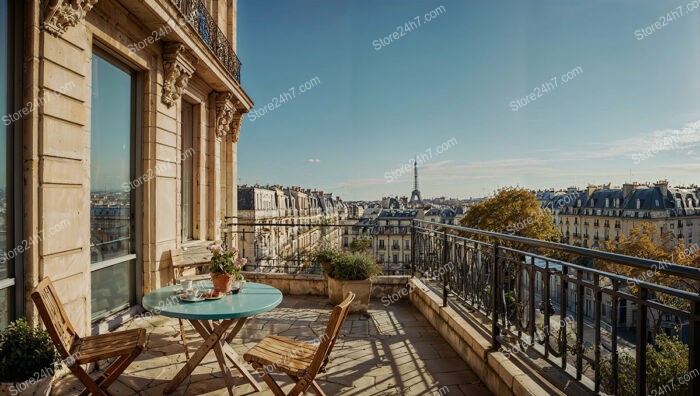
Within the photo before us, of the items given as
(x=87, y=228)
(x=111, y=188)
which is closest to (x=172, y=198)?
(x=111, y=188)

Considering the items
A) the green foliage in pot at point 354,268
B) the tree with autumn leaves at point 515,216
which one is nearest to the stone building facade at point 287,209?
the tree with autumn leaves at point 515,216

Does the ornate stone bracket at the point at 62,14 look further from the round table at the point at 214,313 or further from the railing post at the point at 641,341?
the railing post at the point at 641,341

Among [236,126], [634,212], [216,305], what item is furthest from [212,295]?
[634,212]

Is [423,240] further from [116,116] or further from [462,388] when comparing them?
[116,116]

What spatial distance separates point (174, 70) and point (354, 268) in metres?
4.16

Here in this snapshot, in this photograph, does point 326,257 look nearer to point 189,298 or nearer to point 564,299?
point 189,298

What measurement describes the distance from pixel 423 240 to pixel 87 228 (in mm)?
4749

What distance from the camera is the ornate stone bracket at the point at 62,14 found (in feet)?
11.4

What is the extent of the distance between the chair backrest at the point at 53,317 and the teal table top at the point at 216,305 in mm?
591

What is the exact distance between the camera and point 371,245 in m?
8.41

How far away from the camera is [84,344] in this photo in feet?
10.5

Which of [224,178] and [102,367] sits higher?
[224,178]

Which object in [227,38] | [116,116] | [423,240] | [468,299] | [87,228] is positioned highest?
[227,38]

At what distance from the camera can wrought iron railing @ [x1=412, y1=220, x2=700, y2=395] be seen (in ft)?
6.10
